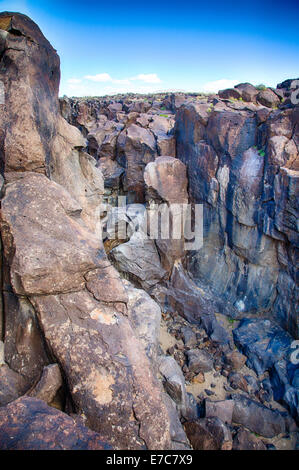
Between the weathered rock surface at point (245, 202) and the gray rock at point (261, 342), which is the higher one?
the weathered rock surface at point (245, 202)

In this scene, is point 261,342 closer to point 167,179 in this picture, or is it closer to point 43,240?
point 167,179

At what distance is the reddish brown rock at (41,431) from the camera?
3395 millimetres

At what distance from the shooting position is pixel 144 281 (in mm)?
13367

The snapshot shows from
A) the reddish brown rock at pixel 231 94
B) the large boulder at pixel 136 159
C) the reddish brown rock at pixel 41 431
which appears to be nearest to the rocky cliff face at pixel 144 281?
the reddish brown rock at pixel 41 431

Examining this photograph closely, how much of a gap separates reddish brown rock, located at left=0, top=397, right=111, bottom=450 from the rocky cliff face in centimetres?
2

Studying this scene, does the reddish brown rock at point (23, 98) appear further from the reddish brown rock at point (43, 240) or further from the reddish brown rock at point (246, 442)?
the reddish brown rock at point (246, 442)

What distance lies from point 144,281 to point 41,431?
32.4 feet

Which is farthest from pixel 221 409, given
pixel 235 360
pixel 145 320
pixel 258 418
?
pixel 145 320

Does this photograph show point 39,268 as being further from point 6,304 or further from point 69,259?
point 6,304

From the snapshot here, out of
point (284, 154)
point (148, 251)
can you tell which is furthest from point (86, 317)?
point (284, 154)

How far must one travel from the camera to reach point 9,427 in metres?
3.61

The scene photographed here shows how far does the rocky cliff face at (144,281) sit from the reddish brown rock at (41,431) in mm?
19

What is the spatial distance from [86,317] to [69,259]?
48.3 inches

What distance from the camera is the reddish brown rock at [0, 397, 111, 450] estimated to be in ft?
11.1
